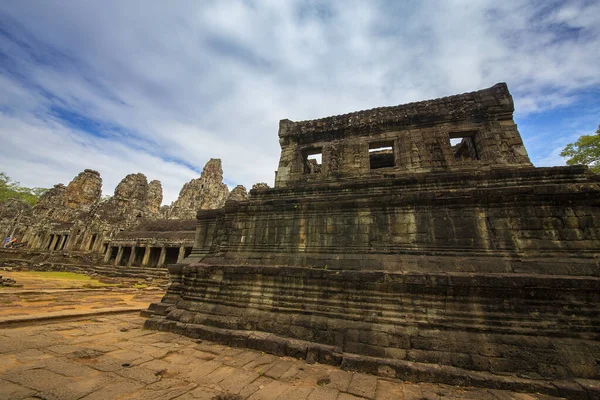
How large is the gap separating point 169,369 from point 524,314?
5.44 m

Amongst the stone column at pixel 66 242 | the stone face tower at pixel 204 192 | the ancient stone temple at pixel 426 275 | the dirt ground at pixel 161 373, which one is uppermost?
the stone face tower at pixel 204 192

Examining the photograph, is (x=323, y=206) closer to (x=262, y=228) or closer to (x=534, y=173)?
(x=262, y=228)

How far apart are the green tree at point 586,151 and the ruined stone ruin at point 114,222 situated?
32.9 meters

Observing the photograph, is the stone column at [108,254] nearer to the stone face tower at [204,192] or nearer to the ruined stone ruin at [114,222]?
the ruined stone ruin at [114,222]

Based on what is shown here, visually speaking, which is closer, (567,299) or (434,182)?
(567,299)

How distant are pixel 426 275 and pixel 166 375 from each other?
4210mm

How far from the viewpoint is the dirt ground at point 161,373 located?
2.74 m

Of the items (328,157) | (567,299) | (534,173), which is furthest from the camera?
(328,157)

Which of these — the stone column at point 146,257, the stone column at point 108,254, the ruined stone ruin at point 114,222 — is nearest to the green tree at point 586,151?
the ruined stone ruin at point 114,222

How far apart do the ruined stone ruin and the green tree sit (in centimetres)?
3293

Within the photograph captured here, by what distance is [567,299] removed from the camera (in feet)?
12.7

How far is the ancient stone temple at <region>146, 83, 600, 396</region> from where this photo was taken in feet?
12.3

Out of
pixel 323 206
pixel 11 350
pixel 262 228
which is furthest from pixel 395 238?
pixel 11 350

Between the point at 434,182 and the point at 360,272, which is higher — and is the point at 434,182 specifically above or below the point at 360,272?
above
